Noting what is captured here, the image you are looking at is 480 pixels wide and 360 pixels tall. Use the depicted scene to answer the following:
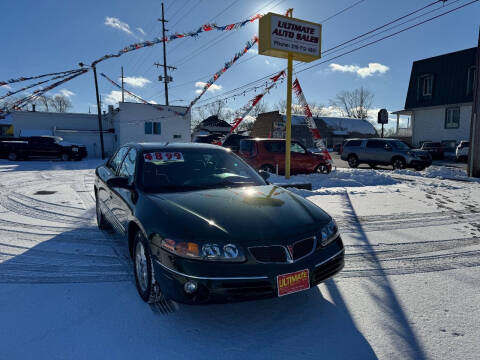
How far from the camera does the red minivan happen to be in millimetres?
11297

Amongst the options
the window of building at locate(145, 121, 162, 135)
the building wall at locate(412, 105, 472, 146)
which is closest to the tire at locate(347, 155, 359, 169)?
the building wall at locate(412, 105, 472, 146)

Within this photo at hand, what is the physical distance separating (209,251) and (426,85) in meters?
31.2

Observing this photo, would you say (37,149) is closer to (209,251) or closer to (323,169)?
(323,169)

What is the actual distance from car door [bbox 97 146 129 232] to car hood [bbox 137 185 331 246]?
1292 millimetres

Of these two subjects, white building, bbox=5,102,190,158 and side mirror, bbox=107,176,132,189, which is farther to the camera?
white building, bbox=5,102,190,158

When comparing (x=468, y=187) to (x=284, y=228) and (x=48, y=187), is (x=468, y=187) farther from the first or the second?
(x=48, y=187)

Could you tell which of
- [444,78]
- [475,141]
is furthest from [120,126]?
[444,78]

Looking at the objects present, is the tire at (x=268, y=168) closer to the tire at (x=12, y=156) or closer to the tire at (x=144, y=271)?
the tire at (x=144, y=271)

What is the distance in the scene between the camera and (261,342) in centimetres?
233

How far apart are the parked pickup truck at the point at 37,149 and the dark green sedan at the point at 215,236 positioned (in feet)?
69.9

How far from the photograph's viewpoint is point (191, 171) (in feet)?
12.0

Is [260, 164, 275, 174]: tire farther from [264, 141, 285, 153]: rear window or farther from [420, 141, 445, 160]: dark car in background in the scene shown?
[420, 141, 445, 160]: dark car in background

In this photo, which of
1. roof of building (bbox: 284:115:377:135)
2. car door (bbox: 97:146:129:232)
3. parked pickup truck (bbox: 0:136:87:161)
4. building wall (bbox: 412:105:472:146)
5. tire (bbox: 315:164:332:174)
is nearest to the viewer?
car door (bbox: 97:146:129:232)

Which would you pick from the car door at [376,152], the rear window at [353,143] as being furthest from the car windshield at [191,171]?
the rear window at [353,143]
